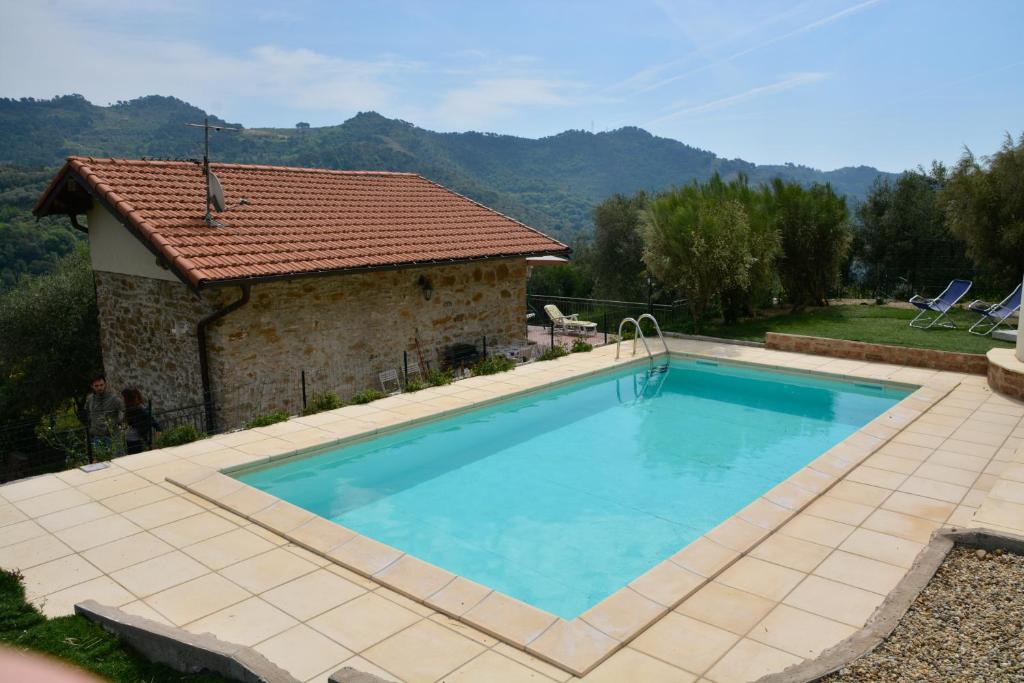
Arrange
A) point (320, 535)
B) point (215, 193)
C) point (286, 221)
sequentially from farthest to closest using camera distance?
point (286, 221) → point (215, 193) → point (320, 535)

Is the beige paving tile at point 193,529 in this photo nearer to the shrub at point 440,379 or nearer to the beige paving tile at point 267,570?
the beige paving tile at point 267,570

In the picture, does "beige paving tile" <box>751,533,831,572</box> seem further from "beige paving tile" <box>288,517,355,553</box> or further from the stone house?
the stone house

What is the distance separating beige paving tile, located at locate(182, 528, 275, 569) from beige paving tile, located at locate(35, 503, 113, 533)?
4.83 ft

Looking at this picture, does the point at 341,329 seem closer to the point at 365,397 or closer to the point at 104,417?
the point at 365,397

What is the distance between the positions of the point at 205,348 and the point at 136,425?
59.6 inches

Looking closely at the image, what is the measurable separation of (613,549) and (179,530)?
14.3 ft

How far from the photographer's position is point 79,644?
464 centimetres

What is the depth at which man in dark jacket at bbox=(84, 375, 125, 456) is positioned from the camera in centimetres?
1009

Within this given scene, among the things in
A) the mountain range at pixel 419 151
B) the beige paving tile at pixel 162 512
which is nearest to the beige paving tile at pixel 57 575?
the beige paving tile at pixel 162 512

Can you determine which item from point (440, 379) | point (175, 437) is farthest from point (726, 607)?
point (440, 379)

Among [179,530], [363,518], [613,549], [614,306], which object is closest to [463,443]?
[363,518]

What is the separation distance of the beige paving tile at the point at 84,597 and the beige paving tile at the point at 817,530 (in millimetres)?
5888

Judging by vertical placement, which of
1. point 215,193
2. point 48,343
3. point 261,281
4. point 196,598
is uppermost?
point 215,193

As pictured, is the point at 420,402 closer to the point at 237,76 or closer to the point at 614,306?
the point at 614,306
